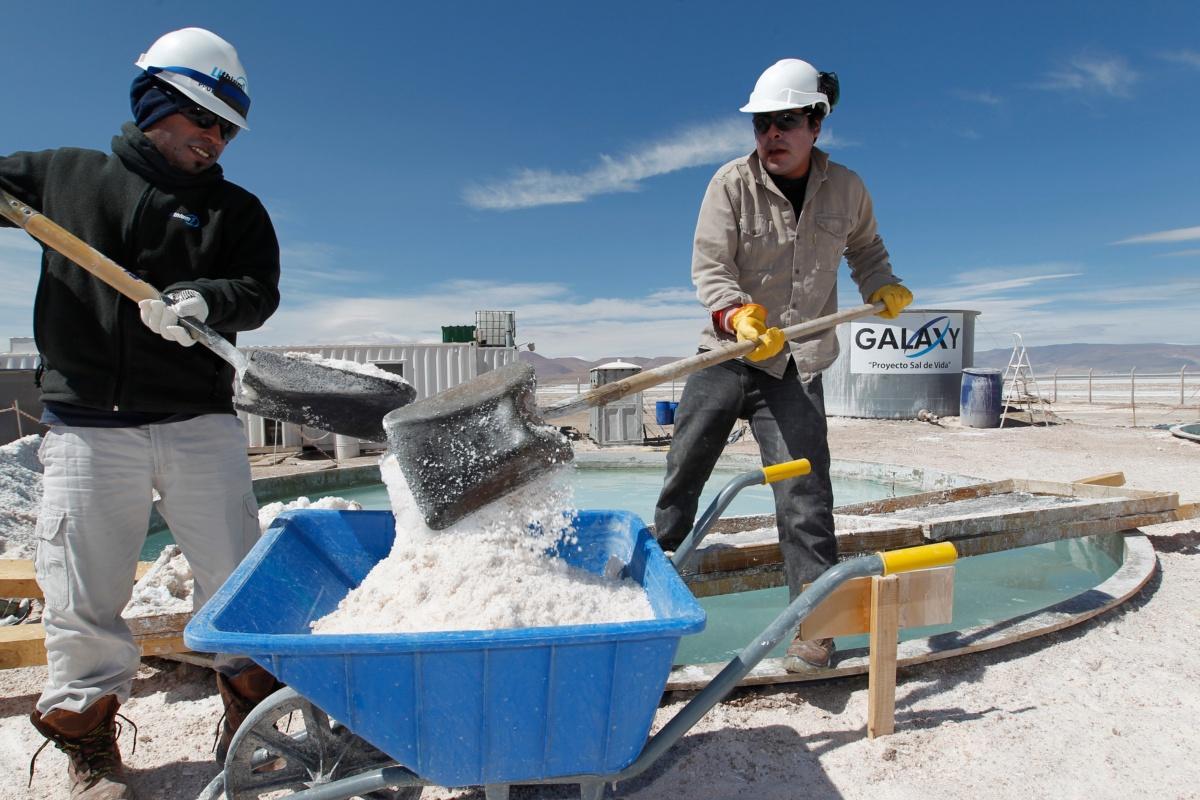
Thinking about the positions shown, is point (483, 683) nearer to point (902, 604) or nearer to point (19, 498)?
point (902, 604)

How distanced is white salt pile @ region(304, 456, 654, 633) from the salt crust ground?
1.89 ft

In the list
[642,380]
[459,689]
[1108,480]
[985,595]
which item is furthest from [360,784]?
[1108,480]

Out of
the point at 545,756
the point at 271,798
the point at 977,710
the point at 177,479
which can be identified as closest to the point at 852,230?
the point at 977,710

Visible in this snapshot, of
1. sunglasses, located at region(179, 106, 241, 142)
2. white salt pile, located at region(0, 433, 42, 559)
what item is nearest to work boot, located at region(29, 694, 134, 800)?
sunglasses, located at region(179, 106, 241, 142)

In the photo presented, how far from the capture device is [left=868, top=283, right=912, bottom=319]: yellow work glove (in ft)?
8.07

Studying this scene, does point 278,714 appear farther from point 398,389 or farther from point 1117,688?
point 1117,688

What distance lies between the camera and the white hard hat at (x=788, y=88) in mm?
2086

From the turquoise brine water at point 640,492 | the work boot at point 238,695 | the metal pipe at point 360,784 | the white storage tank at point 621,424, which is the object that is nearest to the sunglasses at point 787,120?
the metal pipe at point 360,784

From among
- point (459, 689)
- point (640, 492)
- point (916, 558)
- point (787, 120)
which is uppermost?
point (787, 120)

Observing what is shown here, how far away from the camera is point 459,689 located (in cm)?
104

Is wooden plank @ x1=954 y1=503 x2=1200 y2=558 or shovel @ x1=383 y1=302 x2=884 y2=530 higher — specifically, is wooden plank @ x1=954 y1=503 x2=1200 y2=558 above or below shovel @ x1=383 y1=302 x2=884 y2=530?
below

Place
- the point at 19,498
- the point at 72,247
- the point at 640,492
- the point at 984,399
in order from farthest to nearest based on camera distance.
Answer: the point at 984,399 < the point at 640,492 < the point at 19,498 < the point at 72,247

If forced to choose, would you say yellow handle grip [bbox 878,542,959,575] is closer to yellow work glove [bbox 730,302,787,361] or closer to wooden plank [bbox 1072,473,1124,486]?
yellow work glove [bbox 730,302,787,361]

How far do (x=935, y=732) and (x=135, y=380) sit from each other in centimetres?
223
